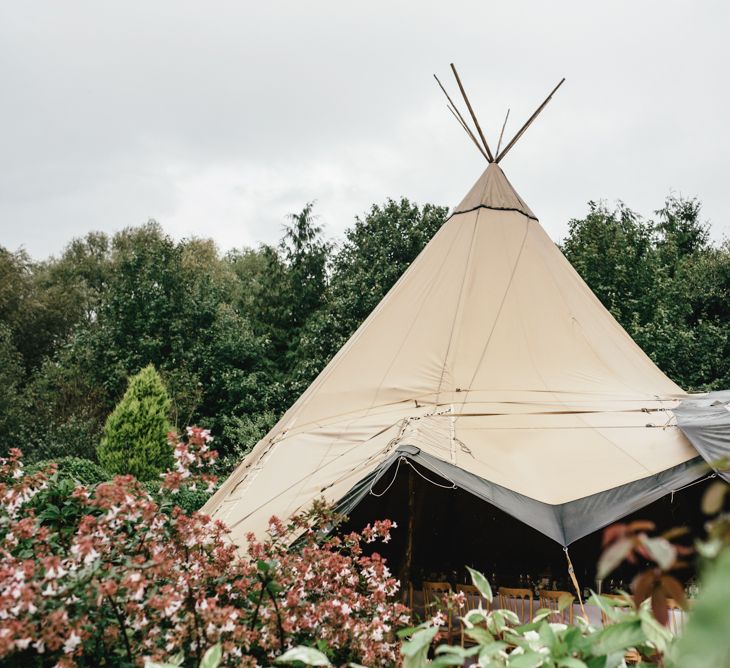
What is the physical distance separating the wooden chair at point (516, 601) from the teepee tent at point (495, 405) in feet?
2.19

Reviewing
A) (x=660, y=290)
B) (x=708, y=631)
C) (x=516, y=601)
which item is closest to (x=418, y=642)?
(x=708, y=631)

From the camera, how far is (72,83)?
992 cm

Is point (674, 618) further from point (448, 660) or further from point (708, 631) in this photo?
point (708, 631)

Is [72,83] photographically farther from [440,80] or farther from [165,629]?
[165,629]

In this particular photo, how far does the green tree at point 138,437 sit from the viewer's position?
11.0 metres

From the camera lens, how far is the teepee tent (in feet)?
14.0

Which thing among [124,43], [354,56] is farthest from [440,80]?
[124,43]

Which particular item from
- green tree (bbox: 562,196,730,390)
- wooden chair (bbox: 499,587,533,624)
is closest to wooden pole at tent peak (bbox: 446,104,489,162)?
wooden chair (bbox: 499,587,533,624)

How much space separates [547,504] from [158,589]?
2.82 meters

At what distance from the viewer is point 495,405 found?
5.20 m

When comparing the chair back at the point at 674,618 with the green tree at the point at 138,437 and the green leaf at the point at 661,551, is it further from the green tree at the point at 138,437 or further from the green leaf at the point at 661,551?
the green tree at the point at 138,437

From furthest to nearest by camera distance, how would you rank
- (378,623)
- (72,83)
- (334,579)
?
(72,83)
(334,579)
(378,623)

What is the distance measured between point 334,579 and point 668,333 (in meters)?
12.6

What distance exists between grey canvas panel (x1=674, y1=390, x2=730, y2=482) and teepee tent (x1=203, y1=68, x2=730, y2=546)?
13mm
